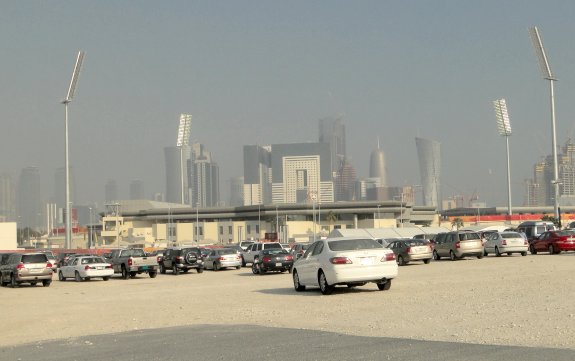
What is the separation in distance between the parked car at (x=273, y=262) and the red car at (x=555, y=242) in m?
16.2

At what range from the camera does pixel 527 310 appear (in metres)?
17.9

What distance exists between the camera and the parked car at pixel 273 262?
1692 inches

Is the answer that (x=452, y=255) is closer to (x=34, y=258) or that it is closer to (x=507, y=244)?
(x=507, y=244)

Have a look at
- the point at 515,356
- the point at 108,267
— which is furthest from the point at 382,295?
the point at 108,267

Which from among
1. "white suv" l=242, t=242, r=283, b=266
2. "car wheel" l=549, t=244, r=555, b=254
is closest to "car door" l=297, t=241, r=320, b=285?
"car wheel" l=549, t=244, r=555, b=254

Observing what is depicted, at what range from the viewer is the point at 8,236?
10888 centimetres

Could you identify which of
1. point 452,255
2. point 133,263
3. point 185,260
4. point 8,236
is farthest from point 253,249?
point 8,236

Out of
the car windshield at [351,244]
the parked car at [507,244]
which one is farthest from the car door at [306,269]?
the parked car at [507,244]

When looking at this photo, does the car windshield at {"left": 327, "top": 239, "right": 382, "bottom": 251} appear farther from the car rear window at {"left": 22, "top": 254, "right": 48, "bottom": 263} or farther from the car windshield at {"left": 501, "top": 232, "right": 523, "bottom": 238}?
the car windshield at {"left": 501, "top": 232, "right": 523, "bottom": 238}

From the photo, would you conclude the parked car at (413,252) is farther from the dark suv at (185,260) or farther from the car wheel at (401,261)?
the dark suv at (185,260)

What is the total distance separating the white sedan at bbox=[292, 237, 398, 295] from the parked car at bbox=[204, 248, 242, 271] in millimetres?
25929

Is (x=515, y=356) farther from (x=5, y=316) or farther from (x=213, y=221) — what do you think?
(x=213, y=221)

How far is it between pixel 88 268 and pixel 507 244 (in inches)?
906

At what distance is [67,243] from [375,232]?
126ft
